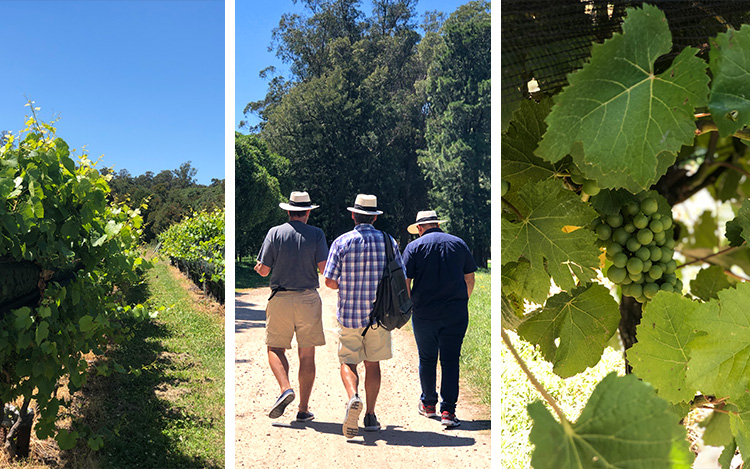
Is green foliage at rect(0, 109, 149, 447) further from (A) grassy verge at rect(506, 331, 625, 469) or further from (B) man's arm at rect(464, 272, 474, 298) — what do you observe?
(A) grassy verge at rect(506, 331, 625, 469)

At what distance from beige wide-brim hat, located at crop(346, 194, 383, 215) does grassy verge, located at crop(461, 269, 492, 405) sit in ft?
0.76

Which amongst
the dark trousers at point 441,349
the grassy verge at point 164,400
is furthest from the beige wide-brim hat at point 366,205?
the grassy verge at point 164,400

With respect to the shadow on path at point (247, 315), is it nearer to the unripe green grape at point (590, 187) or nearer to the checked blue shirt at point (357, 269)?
the checked blue shirt at point (357, 269)

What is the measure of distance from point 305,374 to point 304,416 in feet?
0.26

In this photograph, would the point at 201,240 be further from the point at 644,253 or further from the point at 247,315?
the point at 644,253

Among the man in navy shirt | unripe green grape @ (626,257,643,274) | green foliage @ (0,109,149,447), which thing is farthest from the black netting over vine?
green foliage @ (0,109,149,447)

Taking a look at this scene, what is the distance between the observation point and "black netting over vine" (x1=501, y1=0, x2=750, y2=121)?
1.91 feet

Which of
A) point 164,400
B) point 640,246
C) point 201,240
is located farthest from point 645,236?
point 201,240

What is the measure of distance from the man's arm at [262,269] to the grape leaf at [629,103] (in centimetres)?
60

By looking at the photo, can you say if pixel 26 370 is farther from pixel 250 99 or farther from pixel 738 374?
pixel 738 374

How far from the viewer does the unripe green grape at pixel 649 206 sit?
24.2 inches

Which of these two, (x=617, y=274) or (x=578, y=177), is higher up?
(x=578, y=177)

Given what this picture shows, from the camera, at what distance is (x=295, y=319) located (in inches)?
37.2

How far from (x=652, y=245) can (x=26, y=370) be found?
1837 millimetres
